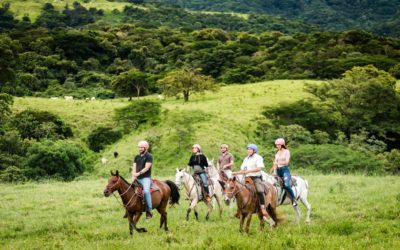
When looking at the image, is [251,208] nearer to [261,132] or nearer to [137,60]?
[261,132]

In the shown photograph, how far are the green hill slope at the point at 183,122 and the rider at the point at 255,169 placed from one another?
26.3 meters

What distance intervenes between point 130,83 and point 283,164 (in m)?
55.6

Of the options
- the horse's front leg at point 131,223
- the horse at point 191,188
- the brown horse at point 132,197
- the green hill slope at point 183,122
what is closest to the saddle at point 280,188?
the horse at point 191,188

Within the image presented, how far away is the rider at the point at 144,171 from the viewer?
1400 centimetres

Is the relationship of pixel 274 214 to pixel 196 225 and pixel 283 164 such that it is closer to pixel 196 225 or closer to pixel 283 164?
pixel 283 164

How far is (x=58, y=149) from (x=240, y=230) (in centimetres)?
2906

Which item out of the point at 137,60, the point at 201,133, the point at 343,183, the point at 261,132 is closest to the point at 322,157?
the point at 261,132

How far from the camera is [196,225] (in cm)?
1537

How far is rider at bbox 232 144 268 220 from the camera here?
13.5 metres

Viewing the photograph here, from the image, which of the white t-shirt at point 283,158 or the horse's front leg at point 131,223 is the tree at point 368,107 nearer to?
the white t-shirt at point 283,158

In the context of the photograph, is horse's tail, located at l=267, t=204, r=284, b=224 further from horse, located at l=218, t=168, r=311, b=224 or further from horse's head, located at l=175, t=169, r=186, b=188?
horse's head, located at l=175, t=169, r=186, b=188

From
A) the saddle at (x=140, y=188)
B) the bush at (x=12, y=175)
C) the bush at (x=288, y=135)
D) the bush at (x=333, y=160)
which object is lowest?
the bush at (x=12, y=175)

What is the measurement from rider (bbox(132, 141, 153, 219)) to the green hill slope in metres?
25.3

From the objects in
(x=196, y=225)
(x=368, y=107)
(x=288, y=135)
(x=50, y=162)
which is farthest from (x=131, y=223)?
(x=368, y=107)
